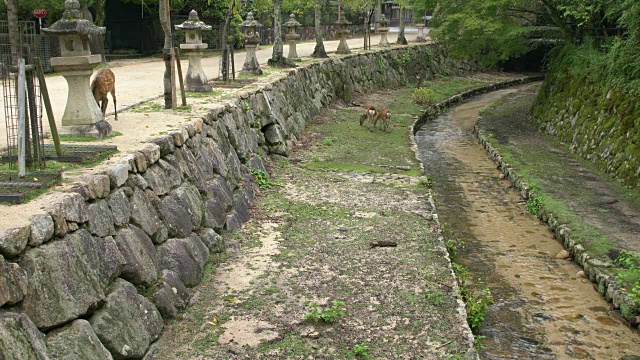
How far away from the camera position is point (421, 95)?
2886 cm

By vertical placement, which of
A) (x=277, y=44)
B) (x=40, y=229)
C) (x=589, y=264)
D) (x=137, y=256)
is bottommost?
(x=589, y=264)

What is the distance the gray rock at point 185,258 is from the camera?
27.4 ft

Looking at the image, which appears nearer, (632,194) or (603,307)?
(603,307)

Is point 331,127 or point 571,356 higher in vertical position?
point 331,127

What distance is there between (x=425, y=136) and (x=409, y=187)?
32.9 feet

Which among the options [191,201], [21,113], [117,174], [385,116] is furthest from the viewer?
[385,116]

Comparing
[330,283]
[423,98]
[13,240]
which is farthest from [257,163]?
[423,98]

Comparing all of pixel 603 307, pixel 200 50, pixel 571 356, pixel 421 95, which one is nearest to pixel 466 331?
pixel 571 356

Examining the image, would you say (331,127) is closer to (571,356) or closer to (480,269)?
(480,269)

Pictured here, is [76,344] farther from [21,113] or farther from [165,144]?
[165,144]

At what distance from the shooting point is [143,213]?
319 inches

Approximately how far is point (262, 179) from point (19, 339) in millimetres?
8853

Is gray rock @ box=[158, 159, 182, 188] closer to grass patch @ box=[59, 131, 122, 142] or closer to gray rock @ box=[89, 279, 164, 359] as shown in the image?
grass patch @ box=[59, 131, 122, 142]

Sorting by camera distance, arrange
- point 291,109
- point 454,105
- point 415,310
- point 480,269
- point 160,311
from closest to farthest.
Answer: point 160,311 < point 415,310 < point 480,269 < point 291,109 < point 454,105
